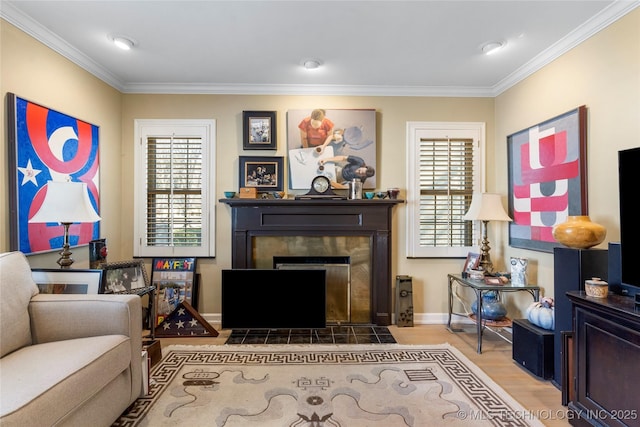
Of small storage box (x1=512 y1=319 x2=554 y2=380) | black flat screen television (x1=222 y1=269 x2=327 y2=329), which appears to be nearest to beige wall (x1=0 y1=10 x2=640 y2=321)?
black flat screen television (x1=222 y1=269 x2=327 y2=329)

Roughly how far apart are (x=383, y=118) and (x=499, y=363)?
8.47ft

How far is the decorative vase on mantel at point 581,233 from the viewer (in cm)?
204

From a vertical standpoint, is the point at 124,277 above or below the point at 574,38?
below

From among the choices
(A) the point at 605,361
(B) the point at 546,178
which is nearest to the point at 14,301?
(A) the point at 605,361

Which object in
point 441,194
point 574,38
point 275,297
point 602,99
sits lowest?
point 275,297

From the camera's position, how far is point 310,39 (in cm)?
248

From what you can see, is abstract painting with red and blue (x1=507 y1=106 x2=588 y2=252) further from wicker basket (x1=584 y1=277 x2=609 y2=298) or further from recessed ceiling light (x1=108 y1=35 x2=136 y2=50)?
recessed ceiling light (x1=108 y1=35 x2=136 y2=50)

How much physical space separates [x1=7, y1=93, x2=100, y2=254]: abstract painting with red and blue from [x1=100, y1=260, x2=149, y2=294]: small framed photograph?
39 cm

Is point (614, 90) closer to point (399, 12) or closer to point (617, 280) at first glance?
point (617, 280)

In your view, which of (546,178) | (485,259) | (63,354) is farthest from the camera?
(485,259)

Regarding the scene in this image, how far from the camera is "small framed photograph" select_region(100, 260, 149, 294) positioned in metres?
2.68

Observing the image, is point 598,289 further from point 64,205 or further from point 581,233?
point 64,205

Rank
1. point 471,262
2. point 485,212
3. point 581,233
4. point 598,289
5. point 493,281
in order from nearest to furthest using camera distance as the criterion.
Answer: point 598,289 → point 581,233 → point 493,281 → point 485,212 → point 471,262

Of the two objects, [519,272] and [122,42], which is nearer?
[122,42]
